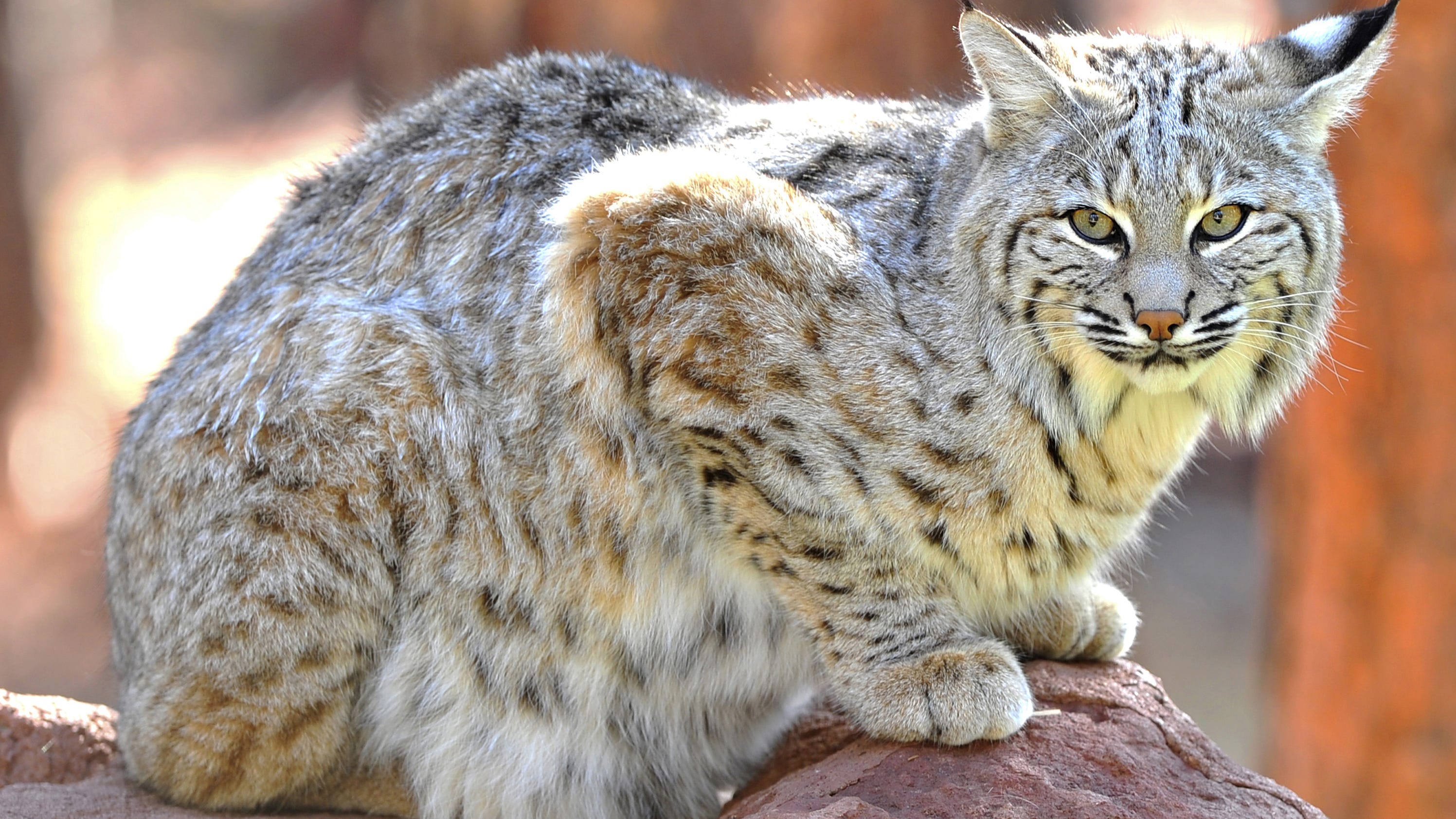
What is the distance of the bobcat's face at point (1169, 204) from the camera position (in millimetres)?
3760

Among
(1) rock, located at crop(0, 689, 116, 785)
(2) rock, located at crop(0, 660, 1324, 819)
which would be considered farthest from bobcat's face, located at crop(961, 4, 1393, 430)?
(1) rock, located at crop(0, 689, 116, 785)

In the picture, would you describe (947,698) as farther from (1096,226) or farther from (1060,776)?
(1096,226)

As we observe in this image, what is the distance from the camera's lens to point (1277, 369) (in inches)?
165

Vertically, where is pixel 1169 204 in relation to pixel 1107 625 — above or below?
above

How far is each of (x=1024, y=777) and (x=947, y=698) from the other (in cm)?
30

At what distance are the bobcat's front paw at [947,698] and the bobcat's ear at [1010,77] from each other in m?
1.50

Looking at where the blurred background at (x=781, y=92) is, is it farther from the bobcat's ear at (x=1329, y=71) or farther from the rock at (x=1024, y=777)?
the rock at (x=1024, y=777)

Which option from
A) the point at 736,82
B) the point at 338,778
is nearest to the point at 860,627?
the point at 338,778

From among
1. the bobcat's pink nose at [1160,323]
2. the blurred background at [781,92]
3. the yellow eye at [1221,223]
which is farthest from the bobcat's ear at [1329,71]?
the blurred background at [781,92]

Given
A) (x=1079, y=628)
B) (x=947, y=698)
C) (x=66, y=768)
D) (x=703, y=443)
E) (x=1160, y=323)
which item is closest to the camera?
(x=1160, y=323)

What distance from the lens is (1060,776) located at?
12.8ft

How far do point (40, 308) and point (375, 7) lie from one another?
4.44 m

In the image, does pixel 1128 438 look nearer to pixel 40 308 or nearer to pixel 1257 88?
pixel 1257 88

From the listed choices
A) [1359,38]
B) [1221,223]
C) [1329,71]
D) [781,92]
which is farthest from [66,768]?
[781,92]
